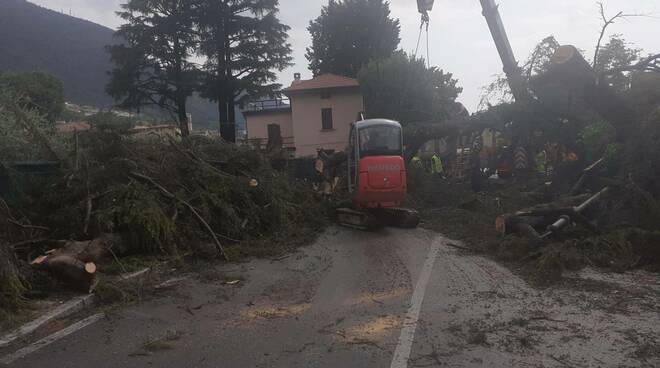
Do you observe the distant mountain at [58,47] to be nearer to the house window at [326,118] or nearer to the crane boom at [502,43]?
the house window at [326,118]

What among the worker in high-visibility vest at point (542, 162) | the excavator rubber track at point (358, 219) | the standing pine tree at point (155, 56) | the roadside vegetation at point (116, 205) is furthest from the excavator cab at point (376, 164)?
the standing pine tree at point (155, 56)

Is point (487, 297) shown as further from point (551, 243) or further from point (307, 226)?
point (307, 226)

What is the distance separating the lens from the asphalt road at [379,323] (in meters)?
5.05

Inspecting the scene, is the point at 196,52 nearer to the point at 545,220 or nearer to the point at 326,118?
the point at 326,118

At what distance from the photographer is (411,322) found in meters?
6.15

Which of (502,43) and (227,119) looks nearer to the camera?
(502,43)

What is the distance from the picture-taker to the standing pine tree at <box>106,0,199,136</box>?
34.6 m

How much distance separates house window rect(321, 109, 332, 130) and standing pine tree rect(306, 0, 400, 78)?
30.6 feet

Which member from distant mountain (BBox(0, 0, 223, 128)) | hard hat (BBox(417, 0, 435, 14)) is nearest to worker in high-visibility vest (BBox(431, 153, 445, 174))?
hard hat (BBox(417, 0, 435, 14))

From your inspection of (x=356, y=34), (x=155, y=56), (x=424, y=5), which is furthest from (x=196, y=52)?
(x=424, y=5)

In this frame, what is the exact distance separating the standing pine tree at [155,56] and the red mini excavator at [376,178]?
22.5 m

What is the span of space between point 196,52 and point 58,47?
83.1m

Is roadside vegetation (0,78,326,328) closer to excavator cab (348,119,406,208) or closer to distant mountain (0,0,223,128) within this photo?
excavator cab (348,119,406,208)

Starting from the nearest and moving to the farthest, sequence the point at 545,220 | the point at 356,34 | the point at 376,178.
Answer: the point at 545,220, the point at 376,178, the point at 356,34
